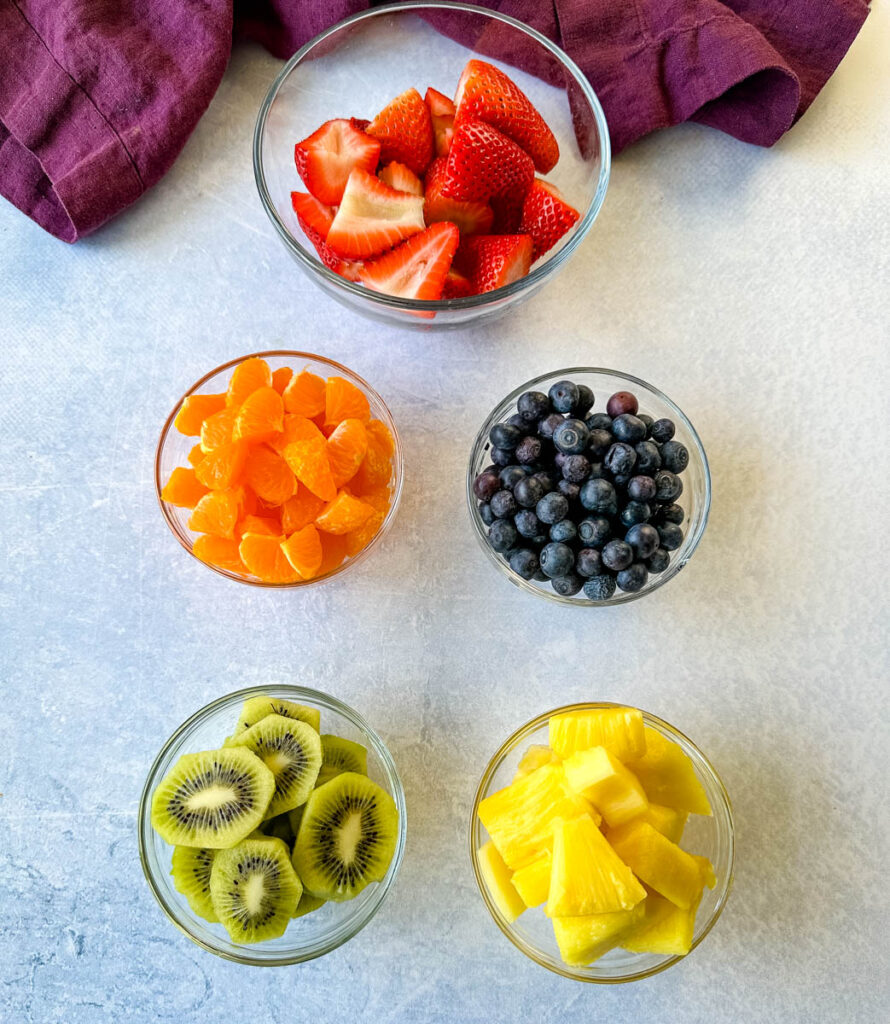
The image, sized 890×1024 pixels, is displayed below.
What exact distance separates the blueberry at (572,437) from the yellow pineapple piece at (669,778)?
1.46 feet

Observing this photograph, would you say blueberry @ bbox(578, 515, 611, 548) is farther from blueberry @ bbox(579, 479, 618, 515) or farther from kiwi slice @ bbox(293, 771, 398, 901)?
kiwi slice @ bbox(293, 771, 398, 901)

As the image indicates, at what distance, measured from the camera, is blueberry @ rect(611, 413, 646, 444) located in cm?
132

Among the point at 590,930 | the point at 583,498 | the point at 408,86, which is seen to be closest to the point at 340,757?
the point at 590,930

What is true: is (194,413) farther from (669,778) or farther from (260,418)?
(669,778)

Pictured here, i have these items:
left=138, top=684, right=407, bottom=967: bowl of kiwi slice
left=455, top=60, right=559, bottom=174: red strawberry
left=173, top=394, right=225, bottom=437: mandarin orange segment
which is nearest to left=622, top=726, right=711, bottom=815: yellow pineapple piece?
left=138, top=684, right=407, bottom=967: bowl of kiwi slice

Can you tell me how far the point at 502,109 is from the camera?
1383 millimetres

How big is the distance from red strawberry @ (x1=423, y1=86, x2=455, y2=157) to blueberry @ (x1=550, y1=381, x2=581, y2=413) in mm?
439

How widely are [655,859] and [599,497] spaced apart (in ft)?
1.68

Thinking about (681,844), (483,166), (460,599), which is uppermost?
(483,166)

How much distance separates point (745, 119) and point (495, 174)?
0.54m

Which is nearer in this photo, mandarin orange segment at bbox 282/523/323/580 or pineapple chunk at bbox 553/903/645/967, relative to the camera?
pineapple chunk at bbox 553/903/645/967

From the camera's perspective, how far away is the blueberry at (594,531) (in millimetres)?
1302

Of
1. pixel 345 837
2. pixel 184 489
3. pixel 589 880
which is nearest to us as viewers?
pixel 589 880

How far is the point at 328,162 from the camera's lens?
4.65 ft
